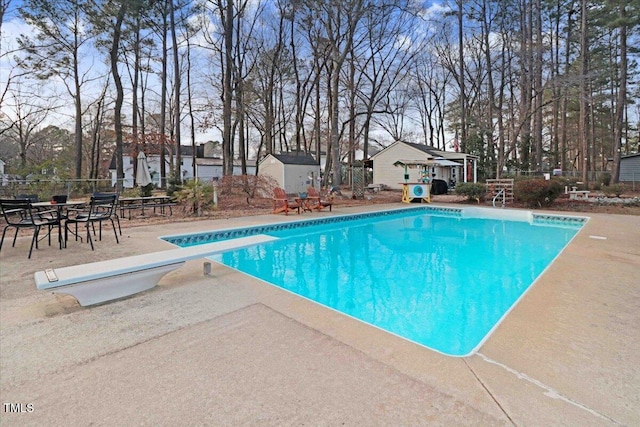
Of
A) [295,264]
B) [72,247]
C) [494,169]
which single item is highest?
[494,169]

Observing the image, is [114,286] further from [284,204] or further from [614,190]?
[614,190]

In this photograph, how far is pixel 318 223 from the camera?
386 inches

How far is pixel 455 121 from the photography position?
90.9 feet

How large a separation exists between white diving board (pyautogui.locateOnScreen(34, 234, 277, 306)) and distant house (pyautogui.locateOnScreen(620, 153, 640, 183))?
2861 cm

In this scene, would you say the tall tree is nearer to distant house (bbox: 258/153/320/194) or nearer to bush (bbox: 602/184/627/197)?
distant house (bbox: 258/153/320/194)

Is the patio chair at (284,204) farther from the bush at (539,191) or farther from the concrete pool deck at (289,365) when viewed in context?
the bush at (539,191)

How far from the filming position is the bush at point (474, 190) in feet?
47.9

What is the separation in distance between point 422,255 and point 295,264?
99.6 inches

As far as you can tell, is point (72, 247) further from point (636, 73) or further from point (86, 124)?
point (636, 73)

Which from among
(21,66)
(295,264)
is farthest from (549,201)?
(21,66)

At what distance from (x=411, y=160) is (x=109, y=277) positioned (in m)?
21.2

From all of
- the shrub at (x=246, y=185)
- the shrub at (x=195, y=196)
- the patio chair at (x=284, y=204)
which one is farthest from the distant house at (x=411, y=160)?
the shrub at (x=195, y=196)

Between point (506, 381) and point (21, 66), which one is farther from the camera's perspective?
point (21, 66)

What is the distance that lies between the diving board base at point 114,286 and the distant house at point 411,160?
18.8 metres
